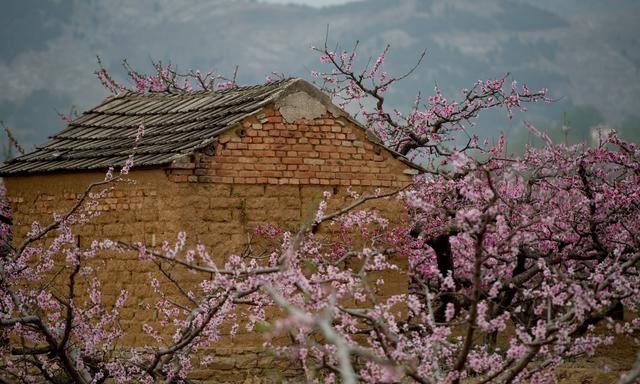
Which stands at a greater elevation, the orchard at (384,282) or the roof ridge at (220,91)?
the roof ridge at (220,91)

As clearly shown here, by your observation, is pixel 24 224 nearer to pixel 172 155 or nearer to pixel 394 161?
pixel 172 155

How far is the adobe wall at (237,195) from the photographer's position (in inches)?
489

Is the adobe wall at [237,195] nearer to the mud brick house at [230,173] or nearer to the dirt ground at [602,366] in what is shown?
the mud brick house at [230,173]

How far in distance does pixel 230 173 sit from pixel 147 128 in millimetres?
2540

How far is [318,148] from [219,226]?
5.28ft

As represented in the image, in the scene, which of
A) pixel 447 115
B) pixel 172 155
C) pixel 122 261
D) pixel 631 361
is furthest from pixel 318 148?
pixel 631 361

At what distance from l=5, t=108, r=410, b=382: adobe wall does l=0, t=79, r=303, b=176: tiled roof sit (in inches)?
10.3

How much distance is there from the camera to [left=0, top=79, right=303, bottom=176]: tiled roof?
13.0 metres

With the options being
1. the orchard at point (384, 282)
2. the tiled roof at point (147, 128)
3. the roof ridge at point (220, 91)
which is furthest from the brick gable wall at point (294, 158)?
the roof ridge at point (220, 91)

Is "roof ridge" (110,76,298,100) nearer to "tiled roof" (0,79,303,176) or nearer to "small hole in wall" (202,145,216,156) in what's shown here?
"tiled roof" (0,79,303,176)

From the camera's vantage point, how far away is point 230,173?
1267 centimetres

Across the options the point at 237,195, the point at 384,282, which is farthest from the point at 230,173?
the point at 384,282

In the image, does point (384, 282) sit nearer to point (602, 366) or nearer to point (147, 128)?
point (602, 366)

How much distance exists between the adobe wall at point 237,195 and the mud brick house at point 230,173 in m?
0.01
